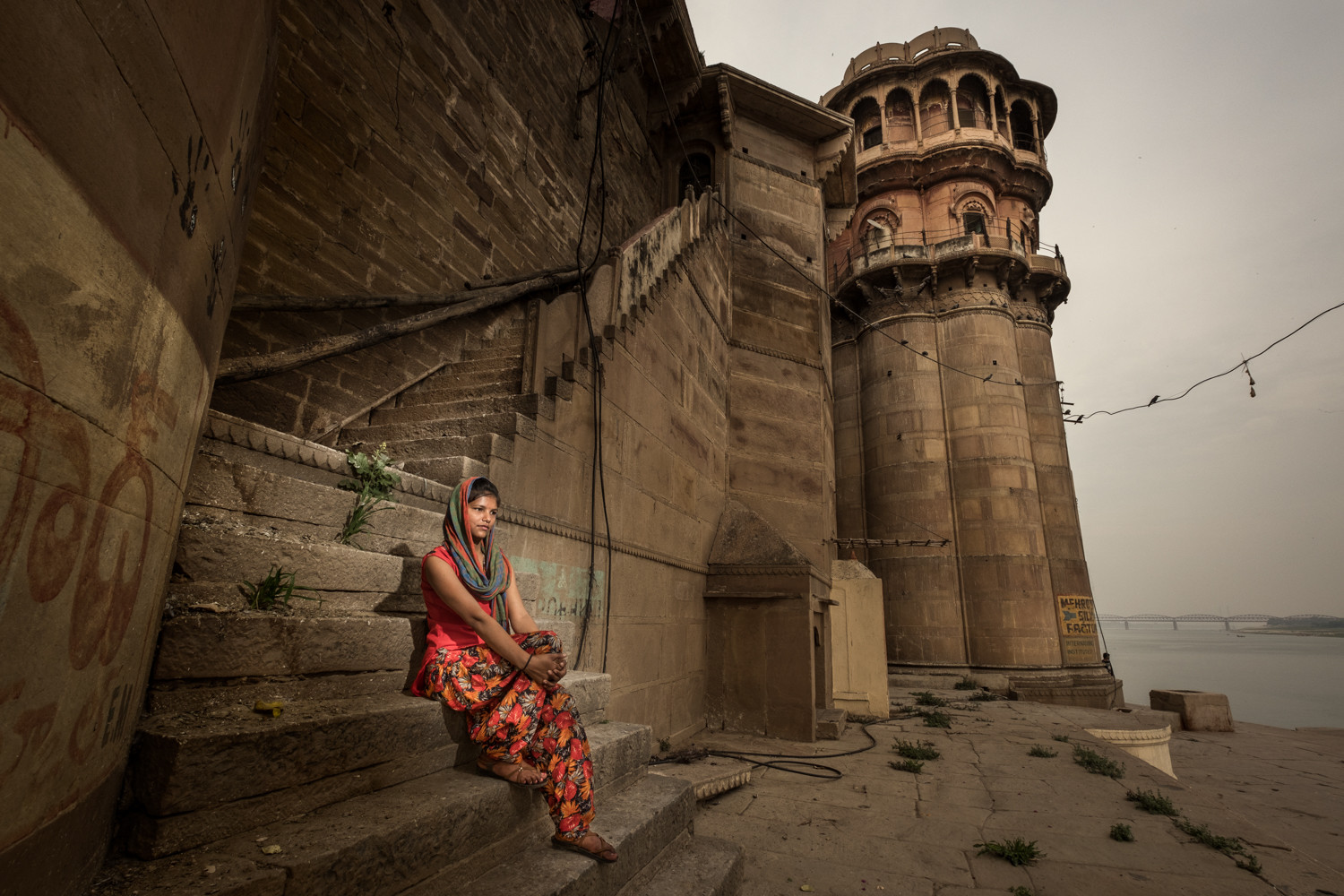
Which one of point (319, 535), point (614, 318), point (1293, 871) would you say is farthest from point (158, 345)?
point (1293, 871)

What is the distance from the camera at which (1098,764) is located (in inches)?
287

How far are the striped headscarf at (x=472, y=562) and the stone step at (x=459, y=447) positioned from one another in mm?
1177

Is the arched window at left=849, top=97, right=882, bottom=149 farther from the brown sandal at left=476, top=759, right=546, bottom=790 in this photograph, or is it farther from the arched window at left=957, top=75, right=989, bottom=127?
A: the brown sandal at left=476, top=759, right=546, bottom=790

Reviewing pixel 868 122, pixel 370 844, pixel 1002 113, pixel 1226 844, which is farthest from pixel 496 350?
pixel 1002 113

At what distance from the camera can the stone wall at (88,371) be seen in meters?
1.17

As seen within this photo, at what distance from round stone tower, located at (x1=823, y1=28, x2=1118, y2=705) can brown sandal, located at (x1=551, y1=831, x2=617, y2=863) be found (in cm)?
1579

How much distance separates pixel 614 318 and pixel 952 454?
1884 cm

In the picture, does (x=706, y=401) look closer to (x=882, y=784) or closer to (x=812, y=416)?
(x=812, y=416)

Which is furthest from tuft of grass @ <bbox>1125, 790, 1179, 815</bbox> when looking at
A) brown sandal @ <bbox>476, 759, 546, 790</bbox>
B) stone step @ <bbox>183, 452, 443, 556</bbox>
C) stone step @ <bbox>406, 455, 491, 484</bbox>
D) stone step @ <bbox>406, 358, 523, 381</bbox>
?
stone step @ <bbox>406, 358, 523, 381</bbox>

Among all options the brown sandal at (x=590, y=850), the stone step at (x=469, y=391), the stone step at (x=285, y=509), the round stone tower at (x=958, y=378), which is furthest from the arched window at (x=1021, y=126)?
the brown sandal at (x=590, y=850)

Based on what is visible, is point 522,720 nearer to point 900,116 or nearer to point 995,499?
point 995,499

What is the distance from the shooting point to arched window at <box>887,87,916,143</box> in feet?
85.8

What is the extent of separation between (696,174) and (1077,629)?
61.8ft

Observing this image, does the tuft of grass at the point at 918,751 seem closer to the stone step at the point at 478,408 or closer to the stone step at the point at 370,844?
the stone step at the point at 478,408
